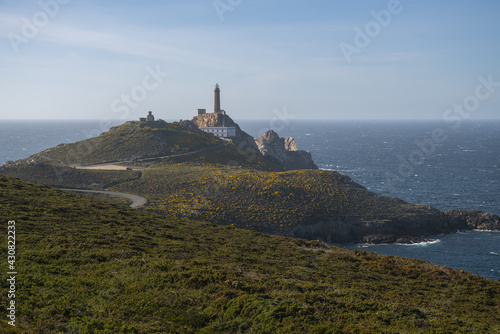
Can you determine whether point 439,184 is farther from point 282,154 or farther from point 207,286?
point 207,286

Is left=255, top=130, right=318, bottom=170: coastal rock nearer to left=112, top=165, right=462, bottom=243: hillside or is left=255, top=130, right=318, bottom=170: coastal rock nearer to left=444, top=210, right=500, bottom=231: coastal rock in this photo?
left=112, top=165, right=462, bottom=243: hillside

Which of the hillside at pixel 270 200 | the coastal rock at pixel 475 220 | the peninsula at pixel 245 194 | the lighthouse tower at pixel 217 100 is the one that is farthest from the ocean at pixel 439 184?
the lighthouse tower at pixel 217 100

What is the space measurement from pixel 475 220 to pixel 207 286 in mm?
58004

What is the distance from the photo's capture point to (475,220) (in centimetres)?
5994

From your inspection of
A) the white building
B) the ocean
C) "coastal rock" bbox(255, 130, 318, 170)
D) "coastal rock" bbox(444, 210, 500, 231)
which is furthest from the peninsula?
"coastal rock" bbox(255, 130, 318, 170)

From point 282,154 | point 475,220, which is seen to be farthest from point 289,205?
point 282,154

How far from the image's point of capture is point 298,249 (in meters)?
31.4

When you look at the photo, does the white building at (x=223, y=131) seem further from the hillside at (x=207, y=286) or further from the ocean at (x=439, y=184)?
the hillside at (x=207, y=286)

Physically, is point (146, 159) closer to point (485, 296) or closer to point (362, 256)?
point (362, 256)

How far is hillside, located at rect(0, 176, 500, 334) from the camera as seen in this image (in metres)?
14.3

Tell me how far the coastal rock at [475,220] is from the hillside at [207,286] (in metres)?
35.8

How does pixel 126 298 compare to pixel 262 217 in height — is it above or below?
above

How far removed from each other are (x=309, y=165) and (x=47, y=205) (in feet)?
290

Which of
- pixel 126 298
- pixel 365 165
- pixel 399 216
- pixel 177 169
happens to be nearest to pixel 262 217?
pixel 399 216
